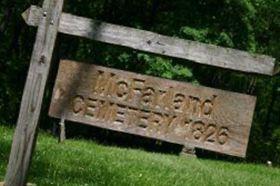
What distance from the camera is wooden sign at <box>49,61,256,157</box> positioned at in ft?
48.9

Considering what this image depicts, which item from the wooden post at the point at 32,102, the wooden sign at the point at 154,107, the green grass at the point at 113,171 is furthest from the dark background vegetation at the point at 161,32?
the wooden post at the point at 32,102

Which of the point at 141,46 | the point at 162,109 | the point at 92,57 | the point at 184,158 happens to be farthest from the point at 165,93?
the point at 92,57

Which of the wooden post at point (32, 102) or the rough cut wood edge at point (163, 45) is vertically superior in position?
the rough cut wood edge at point (163, 45)

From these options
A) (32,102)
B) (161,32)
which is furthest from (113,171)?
(161,32)

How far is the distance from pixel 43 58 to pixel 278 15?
67.7 feet

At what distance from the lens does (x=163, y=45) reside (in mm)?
11570

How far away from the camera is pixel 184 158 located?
14828 mm

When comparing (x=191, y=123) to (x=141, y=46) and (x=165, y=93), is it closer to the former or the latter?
(x=165, y=93)

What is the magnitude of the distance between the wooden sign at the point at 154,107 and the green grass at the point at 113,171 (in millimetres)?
1652

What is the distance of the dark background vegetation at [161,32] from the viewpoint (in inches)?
836

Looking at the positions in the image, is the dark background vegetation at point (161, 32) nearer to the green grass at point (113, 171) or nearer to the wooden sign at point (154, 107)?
the wooden sign at point (154, 107)

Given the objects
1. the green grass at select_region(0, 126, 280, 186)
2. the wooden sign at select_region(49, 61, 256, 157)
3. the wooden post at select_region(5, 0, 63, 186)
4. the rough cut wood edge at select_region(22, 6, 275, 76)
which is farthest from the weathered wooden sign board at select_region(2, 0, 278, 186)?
the wooden post at select_region(5, 0, 63, 186)

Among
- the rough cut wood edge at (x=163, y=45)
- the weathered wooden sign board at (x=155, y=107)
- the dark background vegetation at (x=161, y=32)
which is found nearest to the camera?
the rough cut wood edge at (x=163, y=45)

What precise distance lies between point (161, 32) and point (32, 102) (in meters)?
15.7
